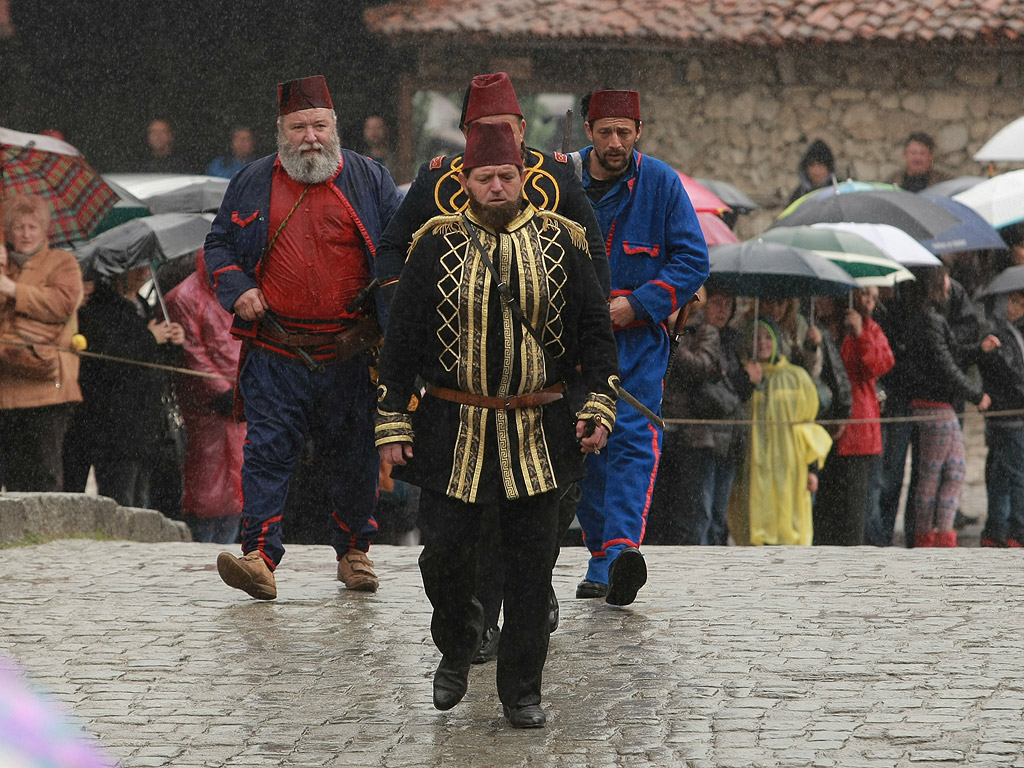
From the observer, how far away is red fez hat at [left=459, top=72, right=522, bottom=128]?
5930mm

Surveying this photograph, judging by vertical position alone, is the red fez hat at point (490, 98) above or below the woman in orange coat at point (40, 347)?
above

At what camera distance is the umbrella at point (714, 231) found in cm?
1191

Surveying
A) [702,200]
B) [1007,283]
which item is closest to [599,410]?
[1007,283]

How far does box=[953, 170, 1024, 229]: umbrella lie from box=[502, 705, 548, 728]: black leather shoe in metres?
9.32

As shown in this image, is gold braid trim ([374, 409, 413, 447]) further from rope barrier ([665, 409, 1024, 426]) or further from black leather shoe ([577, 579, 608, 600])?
rope barrier ([665, 409, 1024, 426])

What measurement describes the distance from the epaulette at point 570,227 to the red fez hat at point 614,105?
1.61m

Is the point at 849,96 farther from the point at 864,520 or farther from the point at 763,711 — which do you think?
the point at 763,711

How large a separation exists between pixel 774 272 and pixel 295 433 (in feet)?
14.2

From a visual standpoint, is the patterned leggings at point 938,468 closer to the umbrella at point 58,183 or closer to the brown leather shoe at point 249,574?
the umbrella at point 58,183

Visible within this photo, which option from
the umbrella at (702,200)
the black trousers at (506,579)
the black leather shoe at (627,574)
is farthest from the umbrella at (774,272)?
the black trousers at (506,579)

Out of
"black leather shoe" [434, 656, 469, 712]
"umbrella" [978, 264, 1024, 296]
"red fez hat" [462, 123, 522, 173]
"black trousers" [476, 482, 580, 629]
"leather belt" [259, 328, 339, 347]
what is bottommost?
"black leather shoe" [434, 656, 469, 712]

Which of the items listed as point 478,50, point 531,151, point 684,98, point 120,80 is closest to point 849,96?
point 684,98

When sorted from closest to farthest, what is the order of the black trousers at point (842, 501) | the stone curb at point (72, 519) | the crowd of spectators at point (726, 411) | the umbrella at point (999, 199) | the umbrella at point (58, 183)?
1. the stone curb at point (72, 519)
2. the crowd of spectators at point (726, 411)
3. the umbrella at point (58, 183)
4. the black trousers at point (842, 501)
5. the umbrella at point (999, 199)

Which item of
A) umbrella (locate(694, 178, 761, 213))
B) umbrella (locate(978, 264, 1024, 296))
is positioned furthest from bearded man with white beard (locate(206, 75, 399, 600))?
umbrella (locate(694, 178, 761, 213))
